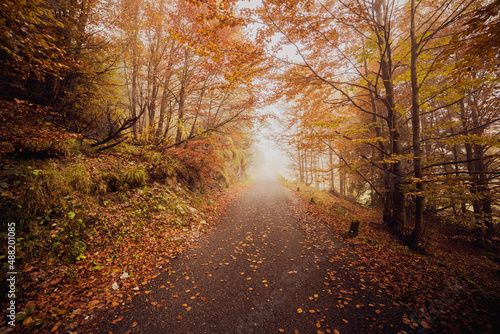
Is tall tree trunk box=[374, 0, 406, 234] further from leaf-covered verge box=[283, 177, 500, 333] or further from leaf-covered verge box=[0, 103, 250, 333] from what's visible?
leaf-covered verge box=[0, 103, 250, 333]

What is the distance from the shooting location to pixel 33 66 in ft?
13.8

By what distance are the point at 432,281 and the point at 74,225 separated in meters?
9.09

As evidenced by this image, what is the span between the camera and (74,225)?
4.02 m

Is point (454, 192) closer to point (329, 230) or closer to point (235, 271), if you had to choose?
point (329, 230)

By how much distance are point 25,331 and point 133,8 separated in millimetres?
12657

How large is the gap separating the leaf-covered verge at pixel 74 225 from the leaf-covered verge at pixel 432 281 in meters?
5.82

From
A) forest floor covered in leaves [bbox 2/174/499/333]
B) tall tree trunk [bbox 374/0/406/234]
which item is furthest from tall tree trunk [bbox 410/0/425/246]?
forest floor covered in leaves [bbox 2/174/499/333]

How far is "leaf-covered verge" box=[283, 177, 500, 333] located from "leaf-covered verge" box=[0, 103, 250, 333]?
5.82 meters

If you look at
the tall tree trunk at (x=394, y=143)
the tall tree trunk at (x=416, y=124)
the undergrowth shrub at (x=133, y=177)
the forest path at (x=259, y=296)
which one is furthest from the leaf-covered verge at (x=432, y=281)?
the undergrowth shrub at (x=133, y=177)

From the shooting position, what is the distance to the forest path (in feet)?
9.94

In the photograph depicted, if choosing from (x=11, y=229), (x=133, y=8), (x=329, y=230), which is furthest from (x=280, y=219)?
(x=133, y=8)

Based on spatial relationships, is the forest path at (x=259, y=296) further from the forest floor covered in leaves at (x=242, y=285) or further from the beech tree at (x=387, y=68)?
the beech tree at (x=387, y=68)

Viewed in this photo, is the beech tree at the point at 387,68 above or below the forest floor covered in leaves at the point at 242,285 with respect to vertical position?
above

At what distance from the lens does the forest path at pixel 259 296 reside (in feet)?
9.94
